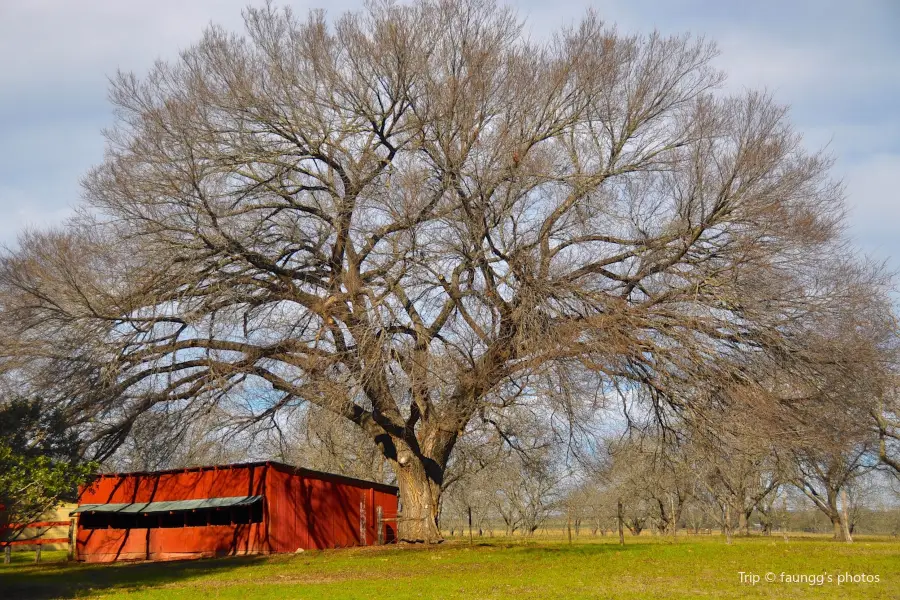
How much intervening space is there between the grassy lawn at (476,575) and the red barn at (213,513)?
2.81 m

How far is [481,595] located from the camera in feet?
35.1

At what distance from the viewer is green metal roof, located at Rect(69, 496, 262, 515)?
69.9 feet

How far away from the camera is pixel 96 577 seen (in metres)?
15.6

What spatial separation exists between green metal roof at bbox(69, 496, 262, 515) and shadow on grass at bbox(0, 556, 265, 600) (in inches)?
90.5

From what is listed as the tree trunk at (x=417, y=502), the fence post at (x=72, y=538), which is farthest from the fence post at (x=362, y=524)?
the fence post at (x=72, y=538)

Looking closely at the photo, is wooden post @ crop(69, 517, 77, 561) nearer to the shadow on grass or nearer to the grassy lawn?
the shadow on grass

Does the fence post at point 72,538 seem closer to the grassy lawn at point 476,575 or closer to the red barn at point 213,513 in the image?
the red barn at point 213,513

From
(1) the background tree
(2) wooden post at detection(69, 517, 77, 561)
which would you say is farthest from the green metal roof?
(1) the background tree

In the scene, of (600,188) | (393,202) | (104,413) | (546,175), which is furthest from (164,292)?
(600,188)

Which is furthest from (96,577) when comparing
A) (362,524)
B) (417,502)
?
(362,524)

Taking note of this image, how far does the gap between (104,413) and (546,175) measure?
11.2 meters

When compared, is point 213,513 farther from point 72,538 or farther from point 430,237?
point 430,237

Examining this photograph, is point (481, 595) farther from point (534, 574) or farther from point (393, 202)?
point (393, 202)

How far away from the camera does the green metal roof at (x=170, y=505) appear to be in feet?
69.9
